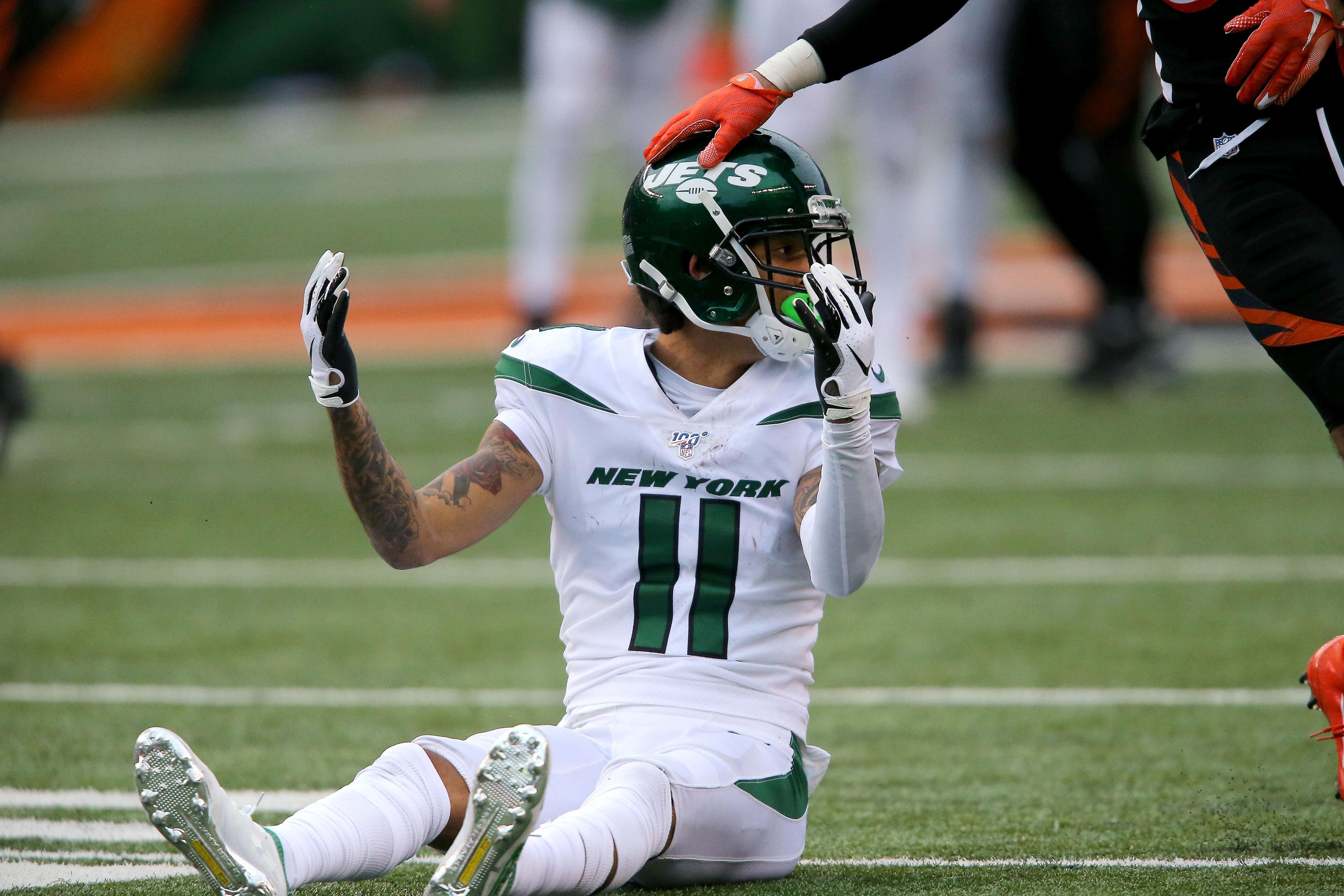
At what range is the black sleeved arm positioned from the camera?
120 inches

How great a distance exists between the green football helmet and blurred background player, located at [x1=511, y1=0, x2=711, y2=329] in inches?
183

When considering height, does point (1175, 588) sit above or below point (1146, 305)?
below

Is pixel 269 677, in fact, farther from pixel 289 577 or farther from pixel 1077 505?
pixel 1077 505

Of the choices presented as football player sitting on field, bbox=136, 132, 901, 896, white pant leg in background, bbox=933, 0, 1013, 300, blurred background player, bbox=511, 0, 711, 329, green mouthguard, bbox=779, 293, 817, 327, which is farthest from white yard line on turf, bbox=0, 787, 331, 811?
white pant leg in background, bbox=933, 0, 1013, 300

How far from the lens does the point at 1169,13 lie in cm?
282

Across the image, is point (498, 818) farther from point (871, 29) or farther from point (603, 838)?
point (871, 29)

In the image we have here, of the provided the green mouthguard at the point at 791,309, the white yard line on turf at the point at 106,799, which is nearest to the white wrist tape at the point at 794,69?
the green mouthguard at the point at 791,309

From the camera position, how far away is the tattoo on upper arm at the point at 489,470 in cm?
265

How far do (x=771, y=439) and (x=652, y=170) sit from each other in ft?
1.62

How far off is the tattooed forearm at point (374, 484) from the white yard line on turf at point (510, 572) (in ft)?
8.01

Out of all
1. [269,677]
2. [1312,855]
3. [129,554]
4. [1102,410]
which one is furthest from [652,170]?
[1102,410]

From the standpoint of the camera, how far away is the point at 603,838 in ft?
7.62

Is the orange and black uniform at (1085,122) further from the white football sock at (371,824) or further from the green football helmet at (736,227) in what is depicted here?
the white football sock at (371,824)

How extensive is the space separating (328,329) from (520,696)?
5.66 ft
